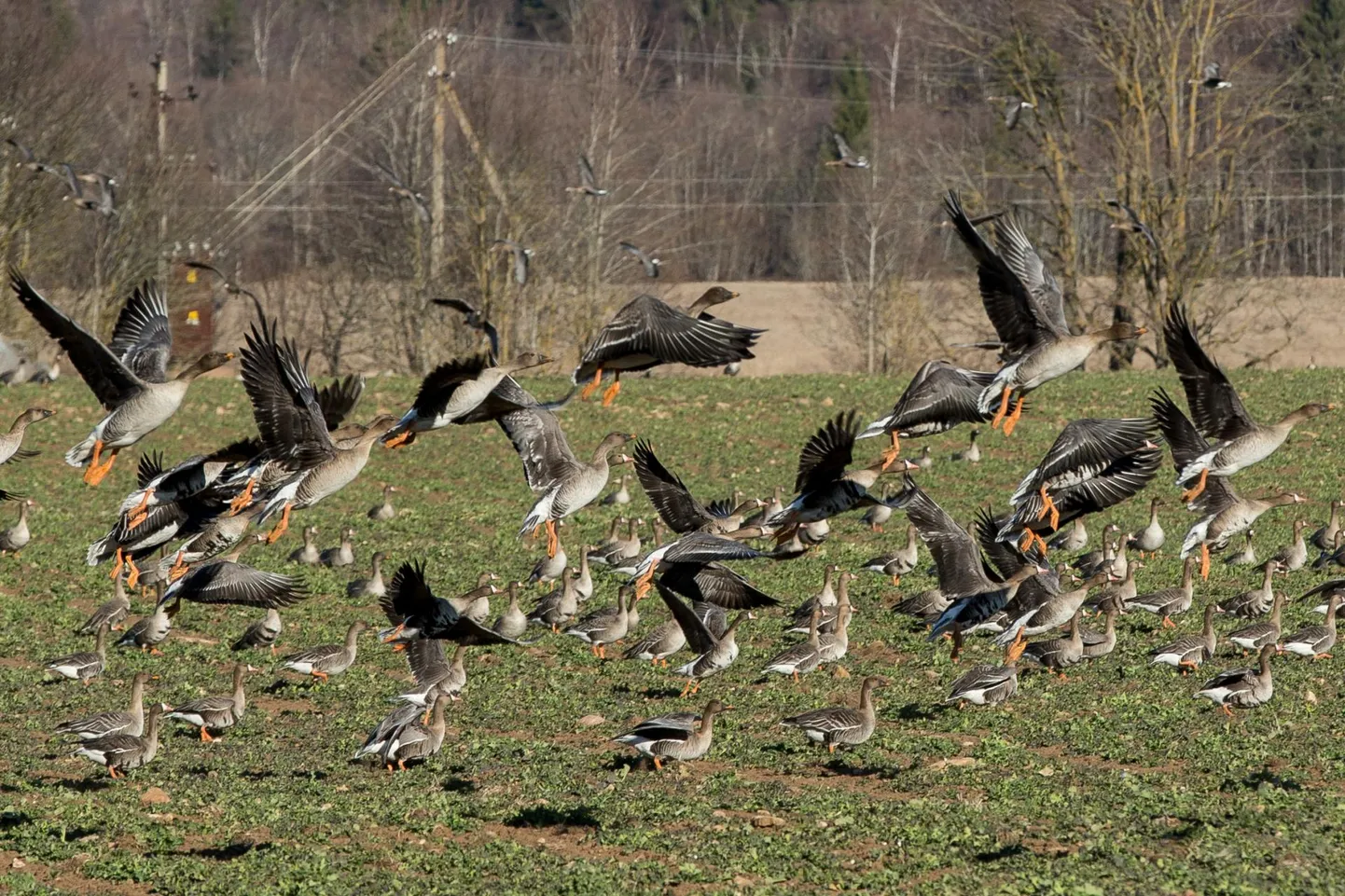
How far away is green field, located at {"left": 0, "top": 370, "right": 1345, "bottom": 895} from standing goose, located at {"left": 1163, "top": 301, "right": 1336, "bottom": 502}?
1860 mm

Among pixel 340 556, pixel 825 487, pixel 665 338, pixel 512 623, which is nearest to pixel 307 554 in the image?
pixel 340 556

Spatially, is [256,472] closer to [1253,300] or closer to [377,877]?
[377,877]

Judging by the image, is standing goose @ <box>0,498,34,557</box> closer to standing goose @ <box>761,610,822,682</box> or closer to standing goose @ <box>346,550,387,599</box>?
standing goose @ <box>346,550,387,599</box>

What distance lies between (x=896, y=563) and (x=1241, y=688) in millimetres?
6871

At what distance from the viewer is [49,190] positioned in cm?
3794

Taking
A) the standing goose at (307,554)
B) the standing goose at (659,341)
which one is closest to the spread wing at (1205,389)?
the standing goose at (659,341)

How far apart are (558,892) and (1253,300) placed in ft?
120

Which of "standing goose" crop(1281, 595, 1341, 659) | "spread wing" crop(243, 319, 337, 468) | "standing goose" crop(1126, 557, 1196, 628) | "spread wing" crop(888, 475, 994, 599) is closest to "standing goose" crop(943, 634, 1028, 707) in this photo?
"spread wing" crop(888, 475, 994, 599)

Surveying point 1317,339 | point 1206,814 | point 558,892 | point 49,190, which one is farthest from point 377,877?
point 1317,339

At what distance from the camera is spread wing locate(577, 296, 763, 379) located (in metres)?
12.0

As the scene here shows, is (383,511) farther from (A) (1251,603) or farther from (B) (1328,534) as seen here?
(B) (1328,534)

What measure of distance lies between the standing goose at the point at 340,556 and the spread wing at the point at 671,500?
788 cm

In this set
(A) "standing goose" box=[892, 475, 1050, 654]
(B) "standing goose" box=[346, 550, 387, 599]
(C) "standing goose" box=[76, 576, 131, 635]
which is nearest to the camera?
(A) "standing goose" box=[892, 475, 1050, 654]

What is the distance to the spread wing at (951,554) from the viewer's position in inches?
619
